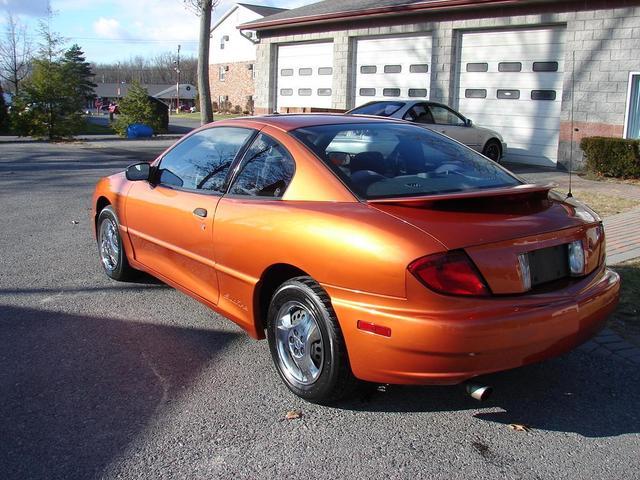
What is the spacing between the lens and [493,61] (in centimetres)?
1596

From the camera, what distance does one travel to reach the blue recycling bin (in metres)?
24.4

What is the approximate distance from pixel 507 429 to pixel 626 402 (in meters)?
0.83

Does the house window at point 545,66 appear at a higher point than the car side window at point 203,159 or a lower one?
higher

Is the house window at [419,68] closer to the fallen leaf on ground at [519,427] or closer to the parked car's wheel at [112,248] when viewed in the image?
the parked car's wheel at [112,248]

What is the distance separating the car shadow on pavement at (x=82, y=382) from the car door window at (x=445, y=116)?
1009 cm

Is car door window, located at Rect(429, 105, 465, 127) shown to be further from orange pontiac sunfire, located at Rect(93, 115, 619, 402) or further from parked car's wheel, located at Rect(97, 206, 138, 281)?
orange pontiac sunfire, located at Rect(93, 115, 619, 402)

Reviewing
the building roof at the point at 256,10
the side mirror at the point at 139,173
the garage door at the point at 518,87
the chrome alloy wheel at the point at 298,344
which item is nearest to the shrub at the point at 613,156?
the garage door at the point at 518,87

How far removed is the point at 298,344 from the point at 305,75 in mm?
18666

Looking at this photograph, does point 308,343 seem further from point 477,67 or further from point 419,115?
point 477,67

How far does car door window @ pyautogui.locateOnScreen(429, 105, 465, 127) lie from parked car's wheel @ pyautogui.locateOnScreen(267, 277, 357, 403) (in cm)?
1066

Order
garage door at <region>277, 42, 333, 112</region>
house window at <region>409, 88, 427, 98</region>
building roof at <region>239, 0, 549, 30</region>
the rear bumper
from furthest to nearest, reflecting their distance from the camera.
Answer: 1. garage door at <region>277, 42, 333, 112</region>
2. house window at <region>409, 88, 427, 98</region>
3. building roof at <region>239, 0, 549, 30</region>
4. the rear bumper

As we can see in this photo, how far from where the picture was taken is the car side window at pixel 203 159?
14.5ft

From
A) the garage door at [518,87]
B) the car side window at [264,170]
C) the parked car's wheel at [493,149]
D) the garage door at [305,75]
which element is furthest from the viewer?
the garage door at [305,75]

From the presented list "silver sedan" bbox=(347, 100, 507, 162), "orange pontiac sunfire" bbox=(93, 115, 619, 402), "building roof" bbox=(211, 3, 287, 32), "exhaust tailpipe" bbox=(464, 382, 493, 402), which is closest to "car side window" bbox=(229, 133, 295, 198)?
"orange pontiac sunfire" bbox=(93, 115, 619, 402)
